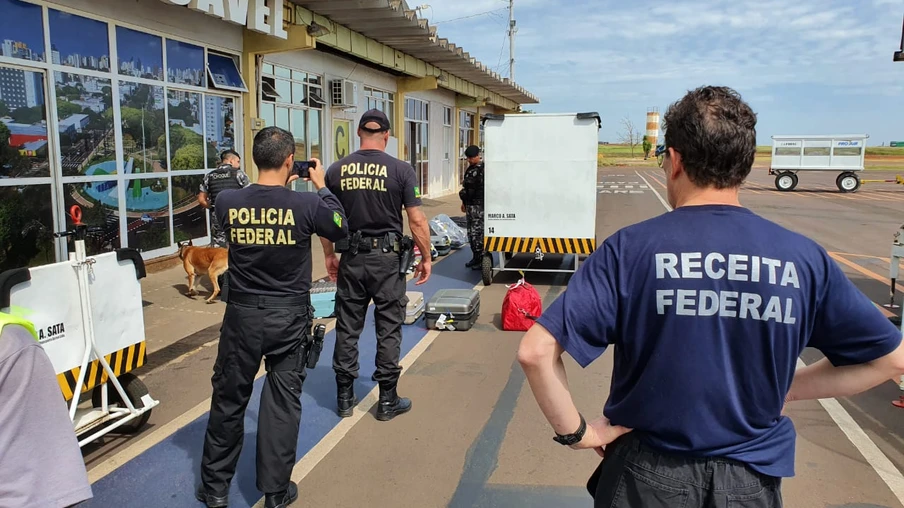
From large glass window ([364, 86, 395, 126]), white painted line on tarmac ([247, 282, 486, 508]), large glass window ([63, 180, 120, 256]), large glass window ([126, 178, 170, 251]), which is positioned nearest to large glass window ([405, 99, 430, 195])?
large glass window ([364, 86, 395, 126])

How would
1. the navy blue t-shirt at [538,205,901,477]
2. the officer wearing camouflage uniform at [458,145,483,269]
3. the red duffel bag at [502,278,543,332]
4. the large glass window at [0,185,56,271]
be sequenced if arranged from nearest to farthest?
the navy blue t-shirt at [538,205,901,477], the red duffel bag at [502,278,543,332], the large glass window at [0,185,56,271], the officer wearing camouflage uniform at [458,145,483,269]

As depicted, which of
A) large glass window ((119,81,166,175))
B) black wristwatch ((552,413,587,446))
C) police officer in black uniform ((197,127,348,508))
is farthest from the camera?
large glass window ((119,81,166,175))

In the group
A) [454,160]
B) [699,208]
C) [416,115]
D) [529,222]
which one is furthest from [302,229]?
[454,160]

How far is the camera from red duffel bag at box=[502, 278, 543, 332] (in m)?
6.80

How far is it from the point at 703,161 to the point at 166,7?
938 cm

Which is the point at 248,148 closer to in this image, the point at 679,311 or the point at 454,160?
the point at 679,311

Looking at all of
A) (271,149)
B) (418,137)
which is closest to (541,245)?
(271,149)

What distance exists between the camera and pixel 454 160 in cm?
2638

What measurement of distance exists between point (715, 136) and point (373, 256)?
3106mm

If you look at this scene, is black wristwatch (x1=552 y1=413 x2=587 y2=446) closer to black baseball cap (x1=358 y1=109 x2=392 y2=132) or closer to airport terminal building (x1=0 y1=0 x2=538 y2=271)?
black baseball cap (x1=358 y1=109 x2=392 y2=132)

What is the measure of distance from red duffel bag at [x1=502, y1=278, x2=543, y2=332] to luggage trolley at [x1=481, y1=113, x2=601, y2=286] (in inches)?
72.2

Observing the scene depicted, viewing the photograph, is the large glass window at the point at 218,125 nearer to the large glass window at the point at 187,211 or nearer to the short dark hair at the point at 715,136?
the large glass window at the point at 187,211

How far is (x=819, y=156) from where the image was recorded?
93.4 feet

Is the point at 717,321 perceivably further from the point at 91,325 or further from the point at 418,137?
the point at 418,137
